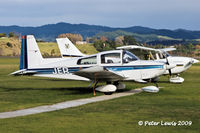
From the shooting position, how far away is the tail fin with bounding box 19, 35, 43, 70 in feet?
60.2

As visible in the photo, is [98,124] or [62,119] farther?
[62,119]

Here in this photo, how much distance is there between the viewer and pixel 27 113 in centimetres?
1169

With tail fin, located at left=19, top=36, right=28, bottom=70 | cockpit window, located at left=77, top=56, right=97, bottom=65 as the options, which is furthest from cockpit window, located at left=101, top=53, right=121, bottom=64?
tail fin, located at left=19, top=36, right=28, bottom=70

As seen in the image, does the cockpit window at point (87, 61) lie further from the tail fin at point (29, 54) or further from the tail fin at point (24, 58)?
the tail fin at point (24, 58)

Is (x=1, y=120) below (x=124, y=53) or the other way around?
below

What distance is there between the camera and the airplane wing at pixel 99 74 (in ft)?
51.3

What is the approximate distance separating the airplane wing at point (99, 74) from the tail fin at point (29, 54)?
322 cm

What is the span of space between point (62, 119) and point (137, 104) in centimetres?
372

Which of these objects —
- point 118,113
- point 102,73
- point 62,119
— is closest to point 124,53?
point 102,73

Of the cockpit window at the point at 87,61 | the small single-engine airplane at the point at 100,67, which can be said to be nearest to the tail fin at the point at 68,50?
the small single-engine airplane at the point at 100,67

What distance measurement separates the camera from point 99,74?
53.3ft

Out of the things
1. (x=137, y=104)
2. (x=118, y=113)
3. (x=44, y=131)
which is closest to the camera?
(x=44, y=131)

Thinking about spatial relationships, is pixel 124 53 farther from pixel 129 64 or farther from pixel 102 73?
pixel 102 73

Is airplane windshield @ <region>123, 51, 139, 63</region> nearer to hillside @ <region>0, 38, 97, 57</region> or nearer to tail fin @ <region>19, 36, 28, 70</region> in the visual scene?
tail fin @ <region>19, 36, 28, 70</region>
